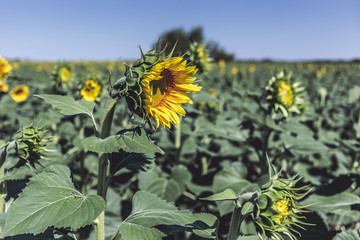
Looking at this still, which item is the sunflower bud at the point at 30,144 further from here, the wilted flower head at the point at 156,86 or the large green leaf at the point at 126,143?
the wilted flower head at the point at 156,86

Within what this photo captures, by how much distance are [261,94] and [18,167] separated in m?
1.75

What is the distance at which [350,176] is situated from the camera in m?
2.16

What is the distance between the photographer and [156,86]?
1.22 m

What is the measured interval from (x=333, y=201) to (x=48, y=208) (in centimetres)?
170

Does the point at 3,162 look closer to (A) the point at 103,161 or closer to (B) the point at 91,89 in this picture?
(A) the point at 103,161

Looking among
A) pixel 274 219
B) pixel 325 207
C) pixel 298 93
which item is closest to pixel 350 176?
pixel 325 207

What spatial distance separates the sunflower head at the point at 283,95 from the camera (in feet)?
7.50

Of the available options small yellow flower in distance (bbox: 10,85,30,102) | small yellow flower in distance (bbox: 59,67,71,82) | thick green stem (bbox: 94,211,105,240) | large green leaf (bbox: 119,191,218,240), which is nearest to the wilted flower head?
large green leaf (bbox: 119,191,218,240)

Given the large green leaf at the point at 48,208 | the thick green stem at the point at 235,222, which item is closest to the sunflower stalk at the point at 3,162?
the large green leaf at the point at 48,208

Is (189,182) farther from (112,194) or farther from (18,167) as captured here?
(18,167)

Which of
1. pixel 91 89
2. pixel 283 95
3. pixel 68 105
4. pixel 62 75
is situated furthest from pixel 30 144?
pixel 62 75

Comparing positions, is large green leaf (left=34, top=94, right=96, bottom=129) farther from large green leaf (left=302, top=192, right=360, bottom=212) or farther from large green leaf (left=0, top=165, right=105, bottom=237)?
large green leaf (left=302, top=192, right=360, bottom=212)

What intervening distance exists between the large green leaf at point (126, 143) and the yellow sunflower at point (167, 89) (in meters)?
0.08

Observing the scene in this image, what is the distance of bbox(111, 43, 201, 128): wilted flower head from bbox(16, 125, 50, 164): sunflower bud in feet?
1.81
